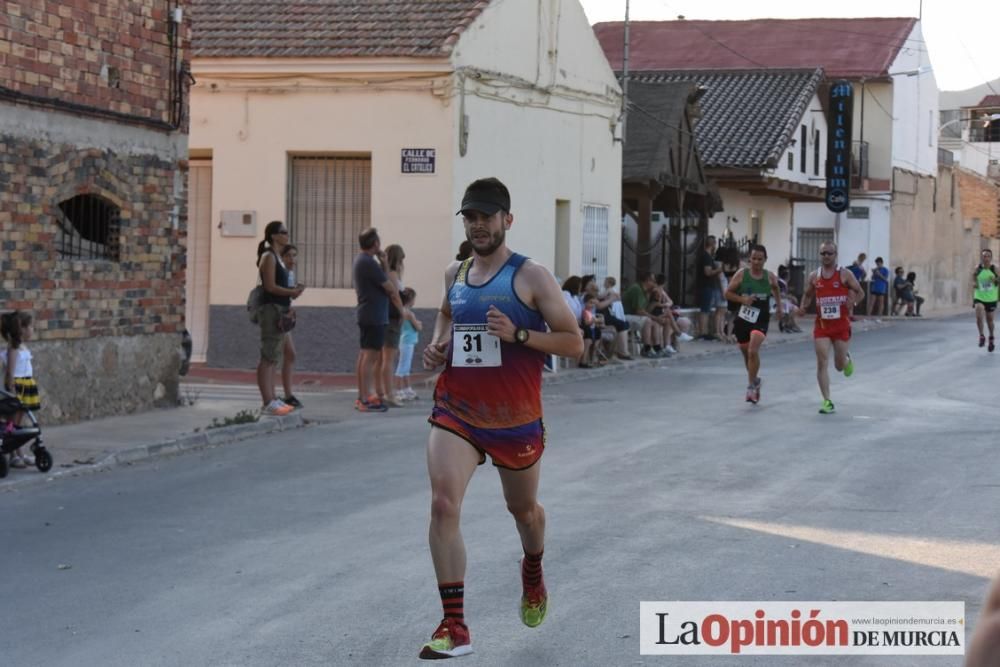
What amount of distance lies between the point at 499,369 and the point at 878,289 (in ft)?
138

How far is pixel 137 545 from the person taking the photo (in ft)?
29.6

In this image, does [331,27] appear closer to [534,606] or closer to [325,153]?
[325,153]

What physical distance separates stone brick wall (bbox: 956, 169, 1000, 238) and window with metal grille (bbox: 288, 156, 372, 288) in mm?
50141

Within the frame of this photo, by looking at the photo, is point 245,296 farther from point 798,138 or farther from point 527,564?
point 798,138

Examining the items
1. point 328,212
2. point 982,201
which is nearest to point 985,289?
point 328,212

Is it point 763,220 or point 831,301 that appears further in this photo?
point 763,220

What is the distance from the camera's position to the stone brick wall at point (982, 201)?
68.3 metres

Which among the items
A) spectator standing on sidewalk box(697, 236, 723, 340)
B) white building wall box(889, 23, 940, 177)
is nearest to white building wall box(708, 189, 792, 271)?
white building wall box(889, 23, 940, 177)

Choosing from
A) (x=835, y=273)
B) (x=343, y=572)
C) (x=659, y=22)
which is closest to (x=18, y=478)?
(x=343, y=572)

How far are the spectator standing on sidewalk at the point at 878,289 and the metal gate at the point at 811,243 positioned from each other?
2.82 m

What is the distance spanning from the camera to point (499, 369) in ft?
21.9

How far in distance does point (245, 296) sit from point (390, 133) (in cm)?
312

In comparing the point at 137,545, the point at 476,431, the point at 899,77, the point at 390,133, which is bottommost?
the point at 137,545

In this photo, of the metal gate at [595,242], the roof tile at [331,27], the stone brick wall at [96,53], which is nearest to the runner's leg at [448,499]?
the stone brick wall at [96,53]
